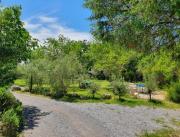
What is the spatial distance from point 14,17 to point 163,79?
49.4m

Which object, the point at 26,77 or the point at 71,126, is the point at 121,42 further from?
the point at 26,77

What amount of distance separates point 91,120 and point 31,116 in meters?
5.13

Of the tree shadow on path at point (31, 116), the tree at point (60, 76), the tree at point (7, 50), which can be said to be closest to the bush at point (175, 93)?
the tree at point (60, 76)

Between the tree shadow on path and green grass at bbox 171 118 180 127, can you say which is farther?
green grass at bbox 171 118 180 127

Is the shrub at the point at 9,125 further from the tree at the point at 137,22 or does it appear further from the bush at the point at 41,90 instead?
the bush at the point at 41,90

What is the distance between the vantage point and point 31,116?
34.6 m

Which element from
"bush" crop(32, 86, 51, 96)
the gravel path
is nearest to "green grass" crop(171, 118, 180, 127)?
the gravel path

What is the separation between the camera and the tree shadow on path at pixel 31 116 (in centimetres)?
2961

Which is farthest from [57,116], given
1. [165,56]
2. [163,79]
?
[163,79]

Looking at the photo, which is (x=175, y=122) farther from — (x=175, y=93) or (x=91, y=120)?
(x=175, y=93)

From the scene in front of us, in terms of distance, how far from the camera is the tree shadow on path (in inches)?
1166

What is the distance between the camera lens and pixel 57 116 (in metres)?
35.0

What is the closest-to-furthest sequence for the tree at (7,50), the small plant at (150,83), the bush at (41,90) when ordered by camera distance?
the tree at (7,50) → the small plant at (150,83) → the bush at (41,90)

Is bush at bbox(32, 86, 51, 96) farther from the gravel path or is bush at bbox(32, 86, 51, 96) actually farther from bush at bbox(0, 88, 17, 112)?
bush at bbox(0, 88, 17, 112)
